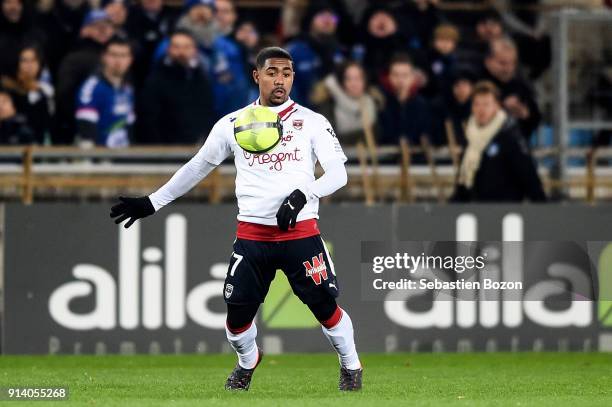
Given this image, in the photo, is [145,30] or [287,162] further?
[145,30]

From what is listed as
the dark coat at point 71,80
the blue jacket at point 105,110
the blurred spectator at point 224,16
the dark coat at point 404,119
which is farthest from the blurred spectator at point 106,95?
the dark coat at point 404,119

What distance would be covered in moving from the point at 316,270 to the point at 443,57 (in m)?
8.45

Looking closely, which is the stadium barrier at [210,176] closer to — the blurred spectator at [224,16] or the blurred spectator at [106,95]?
the blurred spectator at [106,95]

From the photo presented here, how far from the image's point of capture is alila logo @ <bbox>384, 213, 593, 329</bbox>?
1504cm

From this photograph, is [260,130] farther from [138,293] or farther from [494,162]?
[494,162]

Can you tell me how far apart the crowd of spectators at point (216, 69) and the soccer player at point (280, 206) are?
20.4 feet

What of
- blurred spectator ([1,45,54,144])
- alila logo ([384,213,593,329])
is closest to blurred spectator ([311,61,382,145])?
alila logo ([384,213,593,329])

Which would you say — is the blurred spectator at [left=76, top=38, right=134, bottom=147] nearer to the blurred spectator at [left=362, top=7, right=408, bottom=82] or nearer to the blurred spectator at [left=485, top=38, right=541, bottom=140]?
the blurred spectator at [left=362, top=7, right=408, bottom=82]

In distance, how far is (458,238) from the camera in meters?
15.1

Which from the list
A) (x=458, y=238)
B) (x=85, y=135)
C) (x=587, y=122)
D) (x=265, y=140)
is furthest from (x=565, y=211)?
(x=265, y=140)

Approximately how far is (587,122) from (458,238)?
3417mm

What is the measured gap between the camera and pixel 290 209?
31.7ft

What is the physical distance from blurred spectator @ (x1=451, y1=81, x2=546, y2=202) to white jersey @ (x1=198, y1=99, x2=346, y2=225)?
19.6ft

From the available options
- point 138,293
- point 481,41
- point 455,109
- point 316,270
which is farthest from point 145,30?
point 316,270
